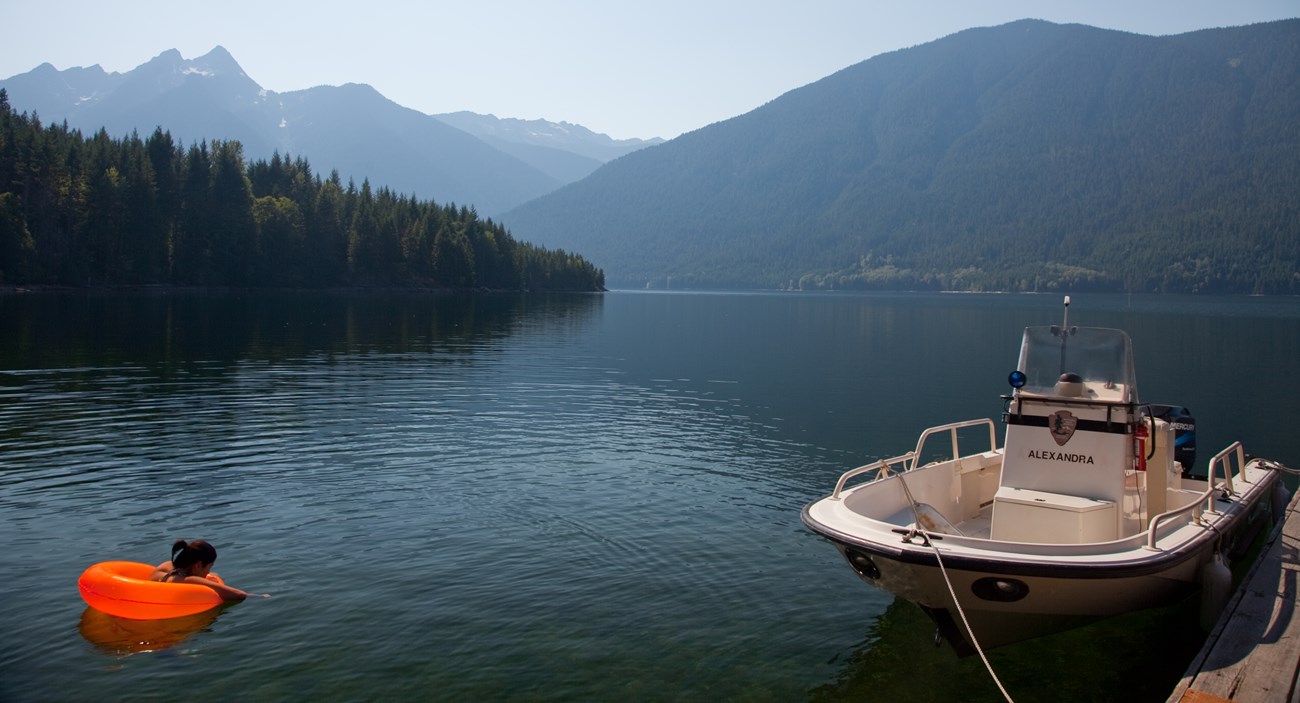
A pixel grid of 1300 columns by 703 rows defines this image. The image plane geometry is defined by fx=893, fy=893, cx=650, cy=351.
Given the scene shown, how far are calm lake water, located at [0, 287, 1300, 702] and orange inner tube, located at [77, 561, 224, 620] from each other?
0.20 m

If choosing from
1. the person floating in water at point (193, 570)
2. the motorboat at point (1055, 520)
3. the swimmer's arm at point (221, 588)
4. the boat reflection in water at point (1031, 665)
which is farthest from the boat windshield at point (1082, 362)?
the person floating in water at point (193, 570)

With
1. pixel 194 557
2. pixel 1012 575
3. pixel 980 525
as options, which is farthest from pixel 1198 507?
pixel 194 557

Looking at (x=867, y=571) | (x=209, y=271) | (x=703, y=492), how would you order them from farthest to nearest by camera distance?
(x=209, y=271) < (x=703, y=492) < (x=867, y=571)

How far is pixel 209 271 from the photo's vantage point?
4722 inches

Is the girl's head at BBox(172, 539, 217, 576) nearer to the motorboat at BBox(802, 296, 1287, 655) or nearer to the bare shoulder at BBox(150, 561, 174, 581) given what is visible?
the bare shoulder at BBox(150, 561, 174, 581)

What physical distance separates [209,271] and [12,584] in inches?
4723

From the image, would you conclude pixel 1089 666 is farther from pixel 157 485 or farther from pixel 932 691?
pixel 157 485

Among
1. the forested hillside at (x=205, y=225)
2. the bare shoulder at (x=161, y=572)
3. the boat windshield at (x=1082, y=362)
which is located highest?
the forested hillside at (x=205, y=225)

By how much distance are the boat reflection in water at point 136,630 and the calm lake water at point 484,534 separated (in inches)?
1.7

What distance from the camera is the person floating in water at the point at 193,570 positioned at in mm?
11531

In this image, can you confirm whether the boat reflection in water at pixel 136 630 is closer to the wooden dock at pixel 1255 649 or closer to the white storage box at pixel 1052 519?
the white storage box at pixel 1052 519

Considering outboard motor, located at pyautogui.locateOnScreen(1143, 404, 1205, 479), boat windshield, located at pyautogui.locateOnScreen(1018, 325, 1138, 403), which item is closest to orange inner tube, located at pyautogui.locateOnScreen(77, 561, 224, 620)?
boat windshield, located at pyautogui.locateOnScreen(1018, 325, 1138, 403)

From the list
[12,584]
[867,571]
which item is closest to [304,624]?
[12,584]

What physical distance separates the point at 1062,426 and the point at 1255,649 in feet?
10.9
